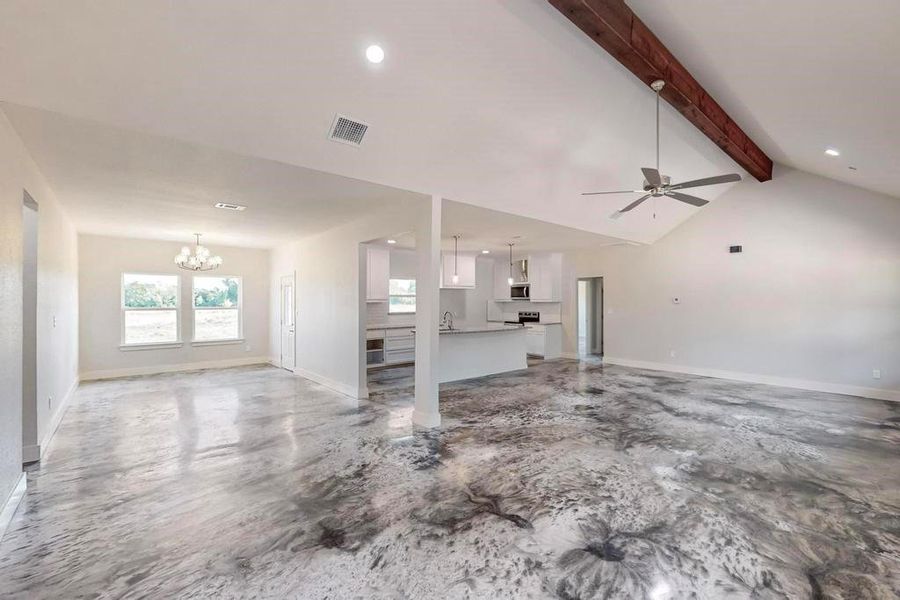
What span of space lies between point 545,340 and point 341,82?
24.7 ft

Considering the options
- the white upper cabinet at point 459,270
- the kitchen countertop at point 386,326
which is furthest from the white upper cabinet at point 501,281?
the kitchen countertop at point 386,326

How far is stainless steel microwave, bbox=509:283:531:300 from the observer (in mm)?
9972

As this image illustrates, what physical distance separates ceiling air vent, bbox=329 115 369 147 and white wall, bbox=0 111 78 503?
201 centimetres

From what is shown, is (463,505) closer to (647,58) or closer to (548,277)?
(647,58)

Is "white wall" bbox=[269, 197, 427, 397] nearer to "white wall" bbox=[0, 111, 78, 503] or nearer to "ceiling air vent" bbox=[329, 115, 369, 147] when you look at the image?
"ceiling air vent" bbox=[329, 115, 369, 147]

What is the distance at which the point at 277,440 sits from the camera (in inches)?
154

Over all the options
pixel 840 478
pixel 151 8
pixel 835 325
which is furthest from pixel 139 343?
pixel 835 325

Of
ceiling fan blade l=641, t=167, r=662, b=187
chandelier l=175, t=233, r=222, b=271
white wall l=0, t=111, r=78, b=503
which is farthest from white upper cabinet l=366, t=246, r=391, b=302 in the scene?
ceiling fan blade l=641, t=167, r=662, b=187

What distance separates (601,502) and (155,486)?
3340 mm

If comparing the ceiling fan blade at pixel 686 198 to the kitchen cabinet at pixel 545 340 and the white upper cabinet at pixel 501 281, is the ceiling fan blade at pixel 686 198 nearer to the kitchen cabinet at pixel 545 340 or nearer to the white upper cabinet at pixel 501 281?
the kitchen cabinet at pixel 545 340

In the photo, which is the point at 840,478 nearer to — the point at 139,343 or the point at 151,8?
the point at 151,8

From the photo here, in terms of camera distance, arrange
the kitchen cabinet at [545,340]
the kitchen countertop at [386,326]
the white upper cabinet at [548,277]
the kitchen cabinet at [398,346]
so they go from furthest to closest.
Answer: the white upper cabinet at [548,277]
the kitchen cabinet at [545,340]
the kitchen cabinet at [398,346]
the kitchen countertop at [386,326]

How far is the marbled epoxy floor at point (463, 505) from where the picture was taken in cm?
198

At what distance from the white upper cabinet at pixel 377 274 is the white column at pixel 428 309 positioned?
3.33 metres
